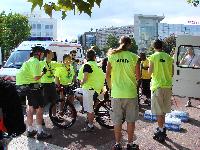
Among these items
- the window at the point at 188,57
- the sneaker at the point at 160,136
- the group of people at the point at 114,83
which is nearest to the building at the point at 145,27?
the window at the point at 188,57

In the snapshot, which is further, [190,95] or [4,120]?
[190,95]

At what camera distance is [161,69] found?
8.27 m

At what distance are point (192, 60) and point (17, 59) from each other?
635 centimetres

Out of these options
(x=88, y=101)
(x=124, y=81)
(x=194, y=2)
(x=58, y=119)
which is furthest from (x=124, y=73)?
(x=194, y=2)

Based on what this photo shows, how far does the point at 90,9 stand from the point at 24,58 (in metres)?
11.5

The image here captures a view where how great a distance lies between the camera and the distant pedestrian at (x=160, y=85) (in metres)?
8.22

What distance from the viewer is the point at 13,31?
2655 inches

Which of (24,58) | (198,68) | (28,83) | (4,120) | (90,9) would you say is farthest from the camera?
(24,58)

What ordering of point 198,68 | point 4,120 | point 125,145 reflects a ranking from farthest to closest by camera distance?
point 198,68
point 125,145
point 4,120

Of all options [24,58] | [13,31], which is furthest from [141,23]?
[24,58]

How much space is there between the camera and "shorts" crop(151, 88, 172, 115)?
8.22m

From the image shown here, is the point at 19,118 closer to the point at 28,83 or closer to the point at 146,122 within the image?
Answer: the point at 28,83

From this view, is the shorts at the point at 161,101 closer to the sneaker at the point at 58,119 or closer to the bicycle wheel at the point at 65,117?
the bicycle wheel at the point at 65,117

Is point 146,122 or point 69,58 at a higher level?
point 69,58
